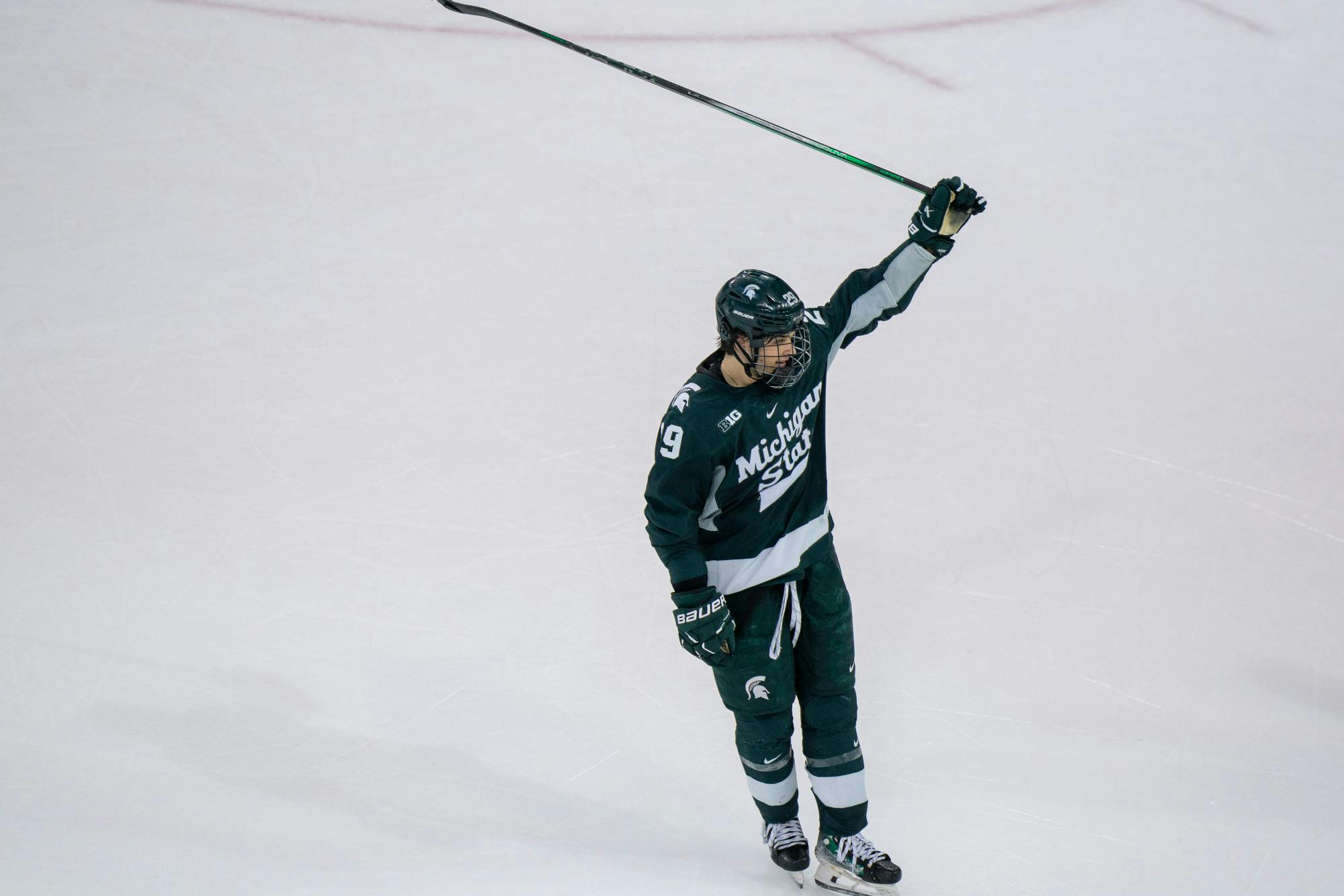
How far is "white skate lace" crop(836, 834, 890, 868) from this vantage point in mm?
2844

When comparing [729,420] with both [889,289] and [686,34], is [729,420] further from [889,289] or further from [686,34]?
[686,34]

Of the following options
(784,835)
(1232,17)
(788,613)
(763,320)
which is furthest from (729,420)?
(1232,17)

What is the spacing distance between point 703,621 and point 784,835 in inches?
24.5

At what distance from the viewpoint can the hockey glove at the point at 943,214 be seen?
2.73 m

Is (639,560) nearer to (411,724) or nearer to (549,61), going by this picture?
(411,724)

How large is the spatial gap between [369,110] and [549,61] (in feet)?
2.73

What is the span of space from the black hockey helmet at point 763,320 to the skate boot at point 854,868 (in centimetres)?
101

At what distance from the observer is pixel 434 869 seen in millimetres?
2902

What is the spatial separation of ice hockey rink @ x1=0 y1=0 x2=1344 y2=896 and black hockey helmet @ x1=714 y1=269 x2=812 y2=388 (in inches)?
43.5

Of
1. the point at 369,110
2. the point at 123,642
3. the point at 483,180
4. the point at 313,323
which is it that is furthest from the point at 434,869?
the point at 369,110

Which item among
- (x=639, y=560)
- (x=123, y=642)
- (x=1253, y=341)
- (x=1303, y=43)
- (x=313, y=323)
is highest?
(x=1303, y=43)

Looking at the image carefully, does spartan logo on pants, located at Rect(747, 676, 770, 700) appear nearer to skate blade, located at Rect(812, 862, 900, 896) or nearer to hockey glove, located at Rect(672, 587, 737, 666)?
hockey glove, located at Rect(672, 587, 737, 666)

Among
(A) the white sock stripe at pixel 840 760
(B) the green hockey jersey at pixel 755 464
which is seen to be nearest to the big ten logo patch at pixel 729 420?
(B) the green hockey jersey at pixel 755 464

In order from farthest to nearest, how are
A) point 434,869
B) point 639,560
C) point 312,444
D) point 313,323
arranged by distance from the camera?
point 313,323 → point 312,444 → point 639,560 → point 434,869
